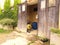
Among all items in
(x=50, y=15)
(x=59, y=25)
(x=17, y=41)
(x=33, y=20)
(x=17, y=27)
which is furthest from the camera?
(x=17, y=27)

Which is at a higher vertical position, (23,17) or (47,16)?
(47,16)

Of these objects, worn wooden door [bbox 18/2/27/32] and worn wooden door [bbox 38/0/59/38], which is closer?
worn wooden door [bbox 38/0/59/38]

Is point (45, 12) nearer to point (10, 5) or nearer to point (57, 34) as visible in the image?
point (57, 34)

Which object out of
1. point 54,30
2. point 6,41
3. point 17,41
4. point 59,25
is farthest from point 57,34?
point 6,41

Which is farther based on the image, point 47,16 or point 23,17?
point 23,17

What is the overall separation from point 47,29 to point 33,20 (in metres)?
5.38

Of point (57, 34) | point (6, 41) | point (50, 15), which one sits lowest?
point (6, 41)

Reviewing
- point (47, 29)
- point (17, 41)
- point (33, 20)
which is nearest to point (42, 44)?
point (47, 29)

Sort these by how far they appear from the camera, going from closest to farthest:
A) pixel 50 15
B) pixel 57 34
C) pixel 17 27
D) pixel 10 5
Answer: pixel 57 34 → pixel 50 15 → pixel 17 27 → pixel 10 5

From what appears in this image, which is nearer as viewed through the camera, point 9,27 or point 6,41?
point 6,41

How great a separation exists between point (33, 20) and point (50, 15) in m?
5.72

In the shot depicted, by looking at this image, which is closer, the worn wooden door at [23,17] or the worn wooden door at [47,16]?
the worn wooden door at [47,16]

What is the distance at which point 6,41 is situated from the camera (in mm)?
15312

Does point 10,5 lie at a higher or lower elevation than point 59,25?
higher
